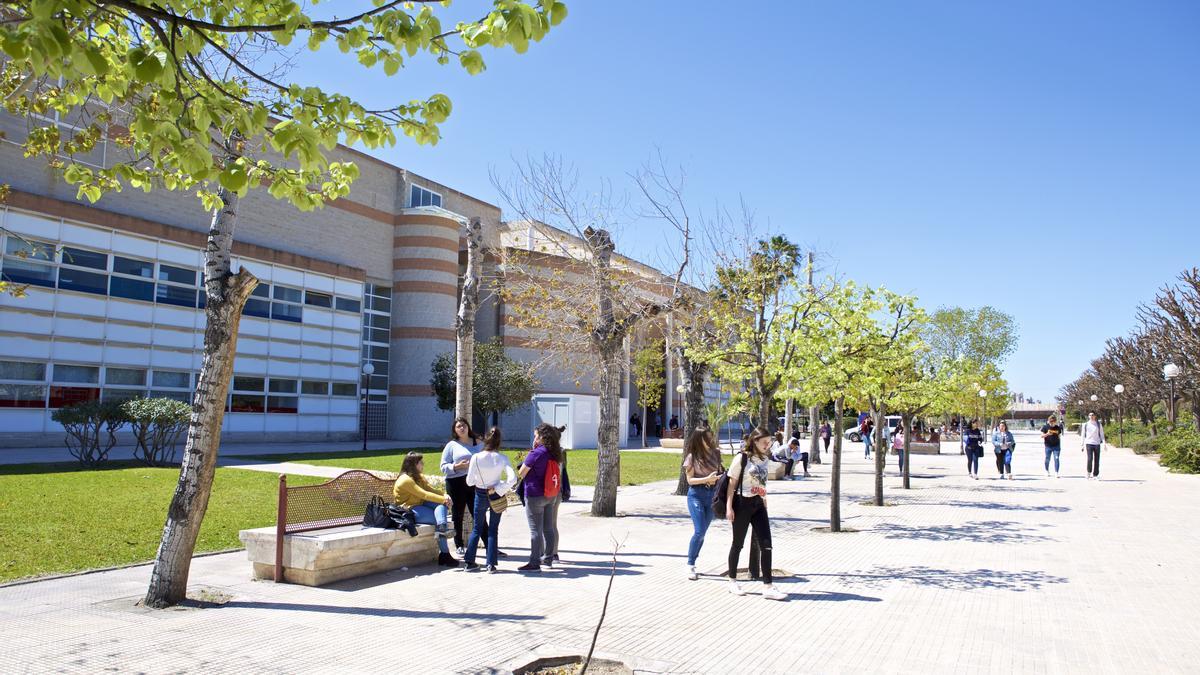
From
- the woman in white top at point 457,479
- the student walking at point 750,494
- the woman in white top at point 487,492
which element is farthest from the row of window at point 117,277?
the student walking at point 750,494

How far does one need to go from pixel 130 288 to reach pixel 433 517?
895 inches

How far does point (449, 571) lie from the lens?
28.7 feet

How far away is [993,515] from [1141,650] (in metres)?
8.81

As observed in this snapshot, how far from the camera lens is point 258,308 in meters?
31.4

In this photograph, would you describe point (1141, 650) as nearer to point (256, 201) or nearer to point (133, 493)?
point (133, 493)

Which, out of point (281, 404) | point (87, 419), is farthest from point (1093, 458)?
point (281, 404)

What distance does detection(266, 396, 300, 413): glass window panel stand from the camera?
105 feet

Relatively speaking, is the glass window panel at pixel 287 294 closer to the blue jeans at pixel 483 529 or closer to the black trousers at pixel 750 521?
the blue jeans at pixel 483 529

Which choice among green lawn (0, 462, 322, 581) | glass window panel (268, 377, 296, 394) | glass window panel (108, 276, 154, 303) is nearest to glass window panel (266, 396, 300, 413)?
glass window panel (268, 377, 296, 394)

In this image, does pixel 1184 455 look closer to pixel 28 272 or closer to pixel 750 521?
pixel 750 521

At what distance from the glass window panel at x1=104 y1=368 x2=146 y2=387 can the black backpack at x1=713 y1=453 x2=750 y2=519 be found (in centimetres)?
2524

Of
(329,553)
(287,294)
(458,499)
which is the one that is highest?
(287,294)

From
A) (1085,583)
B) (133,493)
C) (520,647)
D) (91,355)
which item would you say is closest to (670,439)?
(91,355)

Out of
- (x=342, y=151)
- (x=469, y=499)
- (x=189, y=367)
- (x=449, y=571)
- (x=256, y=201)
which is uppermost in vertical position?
(x=342, y=151)
